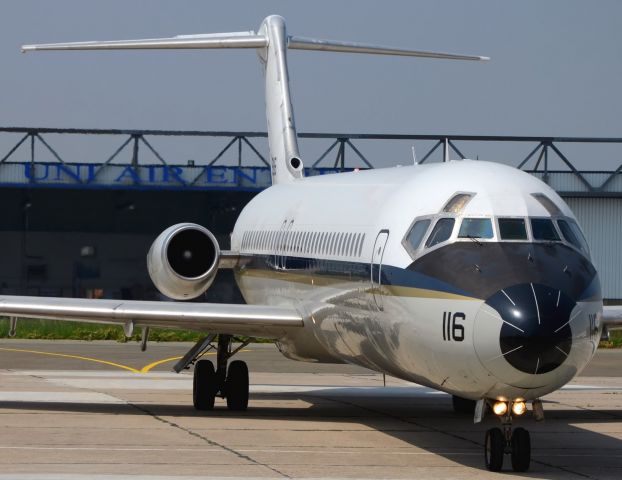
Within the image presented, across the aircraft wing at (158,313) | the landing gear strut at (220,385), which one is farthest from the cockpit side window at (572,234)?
the landing gear strut at (220,385)

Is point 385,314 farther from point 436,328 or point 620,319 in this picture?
point 620,319

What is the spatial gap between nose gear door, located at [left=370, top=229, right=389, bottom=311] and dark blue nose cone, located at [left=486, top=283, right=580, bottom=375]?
2.51 m

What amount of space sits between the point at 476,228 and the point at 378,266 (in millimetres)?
1644

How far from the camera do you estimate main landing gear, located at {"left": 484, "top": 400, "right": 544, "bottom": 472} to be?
45.2 feet

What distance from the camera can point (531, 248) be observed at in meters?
13.9

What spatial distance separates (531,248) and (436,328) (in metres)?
1.16

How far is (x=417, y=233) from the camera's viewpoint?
14867mm

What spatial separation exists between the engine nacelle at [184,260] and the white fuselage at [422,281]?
109 cm

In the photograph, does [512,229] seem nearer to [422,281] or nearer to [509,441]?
[422,281]

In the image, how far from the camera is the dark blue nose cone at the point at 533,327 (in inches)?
503

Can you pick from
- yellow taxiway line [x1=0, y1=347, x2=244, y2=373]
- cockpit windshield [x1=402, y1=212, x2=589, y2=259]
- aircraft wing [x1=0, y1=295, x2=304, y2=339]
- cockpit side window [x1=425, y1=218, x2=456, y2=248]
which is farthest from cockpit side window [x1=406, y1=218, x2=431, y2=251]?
yellow taxiway line [x1=0, y1=347, x2=244, y2=373]

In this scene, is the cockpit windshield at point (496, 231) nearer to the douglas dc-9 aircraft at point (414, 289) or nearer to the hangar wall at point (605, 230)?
the douglas dc-9 aircraft at point (414, 289)

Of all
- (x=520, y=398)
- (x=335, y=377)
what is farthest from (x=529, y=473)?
(x=335, y=377)

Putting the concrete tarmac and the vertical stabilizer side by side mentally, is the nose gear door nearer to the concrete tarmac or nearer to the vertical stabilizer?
the concrete tarmac
